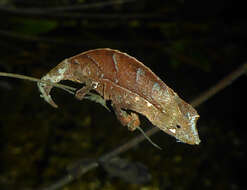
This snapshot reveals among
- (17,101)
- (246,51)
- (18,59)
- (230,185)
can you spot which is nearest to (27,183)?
(17,101)

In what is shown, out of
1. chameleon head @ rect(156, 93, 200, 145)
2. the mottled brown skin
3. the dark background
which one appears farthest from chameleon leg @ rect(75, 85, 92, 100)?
the dark background

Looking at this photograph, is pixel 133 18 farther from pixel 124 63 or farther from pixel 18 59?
pixel 124 63

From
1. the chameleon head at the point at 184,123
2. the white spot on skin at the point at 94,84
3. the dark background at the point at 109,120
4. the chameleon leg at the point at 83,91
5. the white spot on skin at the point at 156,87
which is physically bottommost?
the dark background at the point at 109,120

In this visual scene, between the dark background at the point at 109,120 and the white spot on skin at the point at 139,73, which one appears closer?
the white spot on skin at the point at 139,73

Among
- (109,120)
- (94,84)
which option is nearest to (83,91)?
(94,84)

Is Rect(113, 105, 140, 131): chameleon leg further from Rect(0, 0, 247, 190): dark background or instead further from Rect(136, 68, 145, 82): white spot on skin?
Rect(0, 0, 247, 190): dark background

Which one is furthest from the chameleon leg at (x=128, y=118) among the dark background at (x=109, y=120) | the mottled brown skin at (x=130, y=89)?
the dark background at (x=109, y=120)

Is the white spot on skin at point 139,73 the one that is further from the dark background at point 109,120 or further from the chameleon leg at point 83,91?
the dark background at point 109,120
